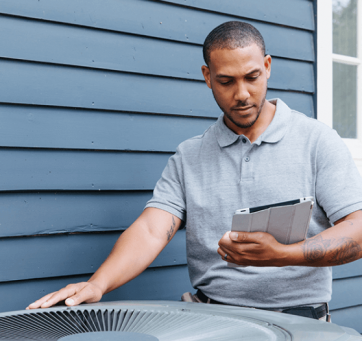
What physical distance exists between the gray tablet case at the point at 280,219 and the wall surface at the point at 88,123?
82 cm

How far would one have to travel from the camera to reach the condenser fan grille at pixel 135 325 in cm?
86

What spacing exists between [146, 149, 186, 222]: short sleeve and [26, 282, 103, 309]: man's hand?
1.44 feet

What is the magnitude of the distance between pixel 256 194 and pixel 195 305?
19.4 inches

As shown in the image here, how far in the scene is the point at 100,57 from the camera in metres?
1.84

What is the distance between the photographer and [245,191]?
1524 millimetres

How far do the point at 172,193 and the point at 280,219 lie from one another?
2.08 ft

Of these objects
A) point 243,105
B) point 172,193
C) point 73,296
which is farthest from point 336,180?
point 73,296

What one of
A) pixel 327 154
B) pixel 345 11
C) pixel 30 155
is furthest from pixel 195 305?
pixel 345 11

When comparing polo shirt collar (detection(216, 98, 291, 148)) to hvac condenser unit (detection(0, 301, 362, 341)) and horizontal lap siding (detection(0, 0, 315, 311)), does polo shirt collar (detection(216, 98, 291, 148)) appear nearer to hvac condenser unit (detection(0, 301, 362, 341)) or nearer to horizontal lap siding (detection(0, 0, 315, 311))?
horizontal lap siding (detection(0, 0, 315, 311))

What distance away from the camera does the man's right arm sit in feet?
3.97

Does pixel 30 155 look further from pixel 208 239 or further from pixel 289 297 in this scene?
pixel 289 297

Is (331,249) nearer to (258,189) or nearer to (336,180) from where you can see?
(336,180)

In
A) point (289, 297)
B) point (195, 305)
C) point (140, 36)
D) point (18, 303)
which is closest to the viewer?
point (195, 305)

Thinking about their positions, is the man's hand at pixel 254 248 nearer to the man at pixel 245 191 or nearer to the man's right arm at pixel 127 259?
the man at pixel 245 191
